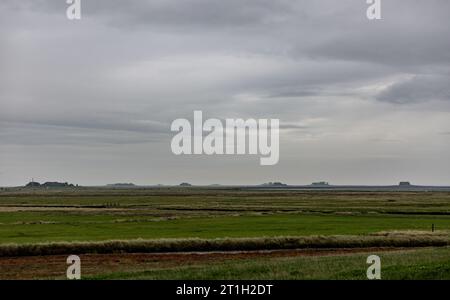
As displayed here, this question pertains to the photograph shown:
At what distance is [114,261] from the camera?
1516 inches

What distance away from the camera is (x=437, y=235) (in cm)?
5234

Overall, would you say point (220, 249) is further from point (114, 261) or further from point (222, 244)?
point (114, 261)

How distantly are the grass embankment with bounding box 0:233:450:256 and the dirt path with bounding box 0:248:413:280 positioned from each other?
7.20 ft

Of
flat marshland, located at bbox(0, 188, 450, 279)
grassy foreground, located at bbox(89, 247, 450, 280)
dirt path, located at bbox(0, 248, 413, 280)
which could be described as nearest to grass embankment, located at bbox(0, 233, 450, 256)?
flat marshland, located at bbox(0, 188, 450, 279)

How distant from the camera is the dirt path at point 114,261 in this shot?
1305 inches

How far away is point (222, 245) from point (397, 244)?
574 inches

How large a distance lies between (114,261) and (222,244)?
1137cm

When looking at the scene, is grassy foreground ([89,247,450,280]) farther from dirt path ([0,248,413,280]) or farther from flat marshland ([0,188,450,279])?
dirt path ([0,248,413,280])

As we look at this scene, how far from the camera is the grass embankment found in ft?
145

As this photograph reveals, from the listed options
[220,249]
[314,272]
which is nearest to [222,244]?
[220,249]

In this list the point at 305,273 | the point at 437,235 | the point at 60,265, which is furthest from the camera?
the point at 437,235

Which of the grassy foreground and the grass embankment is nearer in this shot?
the grassy foreground
